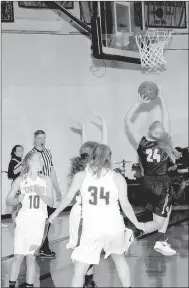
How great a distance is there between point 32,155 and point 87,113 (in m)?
8.24

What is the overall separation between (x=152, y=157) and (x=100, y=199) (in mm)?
2121

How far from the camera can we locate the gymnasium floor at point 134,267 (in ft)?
20.8

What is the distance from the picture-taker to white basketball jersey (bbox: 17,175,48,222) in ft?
18.8

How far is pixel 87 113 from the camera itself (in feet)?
45.9

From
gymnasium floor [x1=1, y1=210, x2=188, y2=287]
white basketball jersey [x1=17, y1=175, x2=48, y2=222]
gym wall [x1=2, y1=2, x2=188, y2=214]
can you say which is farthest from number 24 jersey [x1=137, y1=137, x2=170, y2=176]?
gym wall [x1=2, y1=2, x2=188, y2=214]

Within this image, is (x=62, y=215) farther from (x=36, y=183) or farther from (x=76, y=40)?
(x=36, y=183)

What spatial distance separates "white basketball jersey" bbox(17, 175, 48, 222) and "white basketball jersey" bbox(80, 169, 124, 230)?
83cm

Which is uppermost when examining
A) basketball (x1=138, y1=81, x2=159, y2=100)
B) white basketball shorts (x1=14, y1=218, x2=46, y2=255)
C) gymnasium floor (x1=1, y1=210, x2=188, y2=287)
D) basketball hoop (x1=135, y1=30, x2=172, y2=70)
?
basketball hoop (x1=135, y1=30, x2=172, y2=70)

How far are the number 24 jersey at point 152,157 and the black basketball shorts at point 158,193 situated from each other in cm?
10

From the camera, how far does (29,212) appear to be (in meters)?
5.74

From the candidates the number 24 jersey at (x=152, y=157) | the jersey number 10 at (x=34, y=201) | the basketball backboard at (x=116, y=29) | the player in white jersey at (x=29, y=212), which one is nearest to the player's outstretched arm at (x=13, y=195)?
the player in white jersey at (x=29, y=212)

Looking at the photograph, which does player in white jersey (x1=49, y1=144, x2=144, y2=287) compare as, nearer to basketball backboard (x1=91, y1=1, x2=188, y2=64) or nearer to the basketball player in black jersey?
the basketball player in black jersey

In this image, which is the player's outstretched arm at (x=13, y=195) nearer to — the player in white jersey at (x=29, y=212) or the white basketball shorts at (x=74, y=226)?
the player in white jersey at (x=29, y=212)

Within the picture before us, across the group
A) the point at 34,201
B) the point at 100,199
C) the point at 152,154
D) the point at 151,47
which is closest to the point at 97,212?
the point at 100,199
